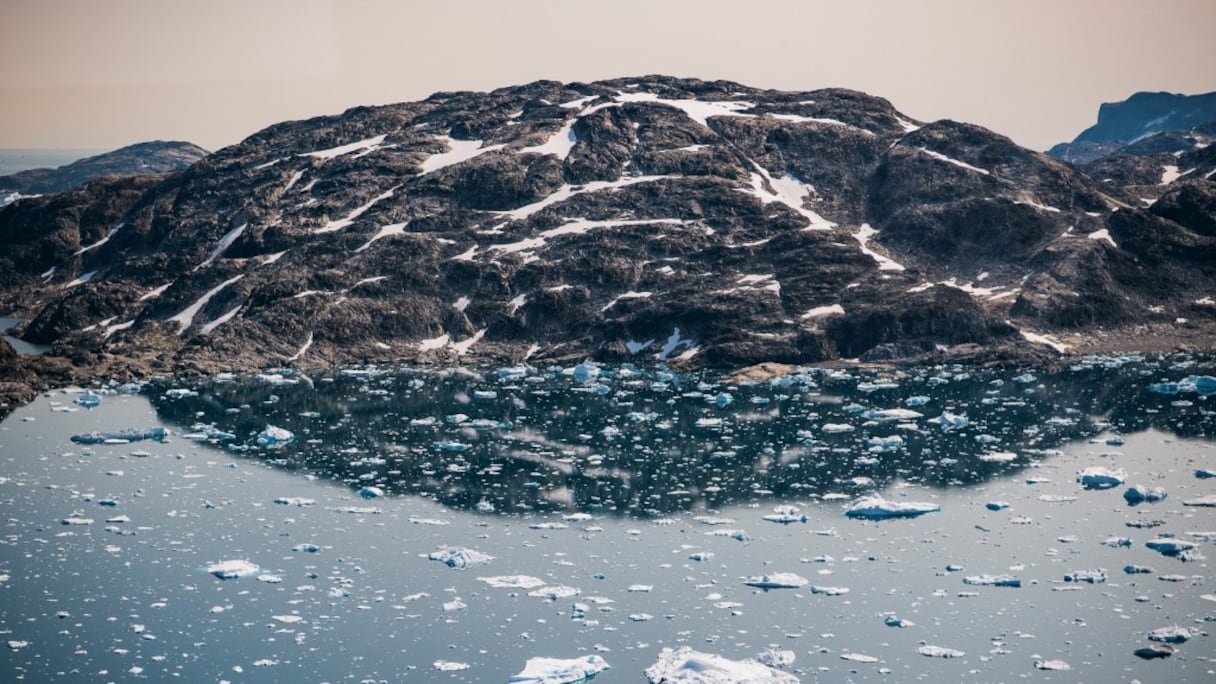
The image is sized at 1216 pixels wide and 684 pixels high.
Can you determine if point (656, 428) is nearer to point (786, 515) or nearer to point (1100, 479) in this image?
point (786, 515)

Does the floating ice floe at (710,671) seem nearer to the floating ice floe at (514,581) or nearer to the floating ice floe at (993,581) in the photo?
the floating ice floe at (514,581)

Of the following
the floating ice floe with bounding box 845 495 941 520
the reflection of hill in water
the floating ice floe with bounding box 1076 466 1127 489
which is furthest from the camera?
the reflection of hill in water

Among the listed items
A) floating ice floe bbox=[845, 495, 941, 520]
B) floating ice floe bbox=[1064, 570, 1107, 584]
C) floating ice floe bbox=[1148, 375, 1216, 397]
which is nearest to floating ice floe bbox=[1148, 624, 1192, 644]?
floating ice floe bbox=[1064, 570, 1107, 584]

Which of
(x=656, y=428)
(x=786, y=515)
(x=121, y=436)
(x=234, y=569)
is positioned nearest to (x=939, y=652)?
(x=786, y=515)

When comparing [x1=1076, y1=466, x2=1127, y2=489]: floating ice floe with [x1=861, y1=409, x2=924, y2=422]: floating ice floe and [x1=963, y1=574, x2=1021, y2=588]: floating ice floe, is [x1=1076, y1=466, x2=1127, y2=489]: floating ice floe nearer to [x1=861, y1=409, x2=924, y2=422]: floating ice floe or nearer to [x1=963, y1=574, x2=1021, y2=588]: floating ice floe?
[x1=963, y1=574, x2=1021, y2=588]: floating ice floe

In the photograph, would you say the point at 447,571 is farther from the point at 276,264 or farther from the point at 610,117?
the point at 610,117

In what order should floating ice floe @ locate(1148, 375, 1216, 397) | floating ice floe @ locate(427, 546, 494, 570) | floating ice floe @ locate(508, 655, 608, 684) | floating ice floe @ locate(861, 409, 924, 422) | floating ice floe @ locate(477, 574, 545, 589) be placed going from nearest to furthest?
1. floating ice floe @ locate(508, 655, 608, 684)
2. floating ice floe @ locate(477, 574, 545, 589)
3. floating ice floe @ locate(427, 546, 494, 570)
4. floating ice floe @ locate(861, 409, 924, 422)
5. floating ice floe @ locate(1148, 375, 1216, 397)

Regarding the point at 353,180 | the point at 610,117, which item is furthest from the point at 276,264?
the point at 610,117
